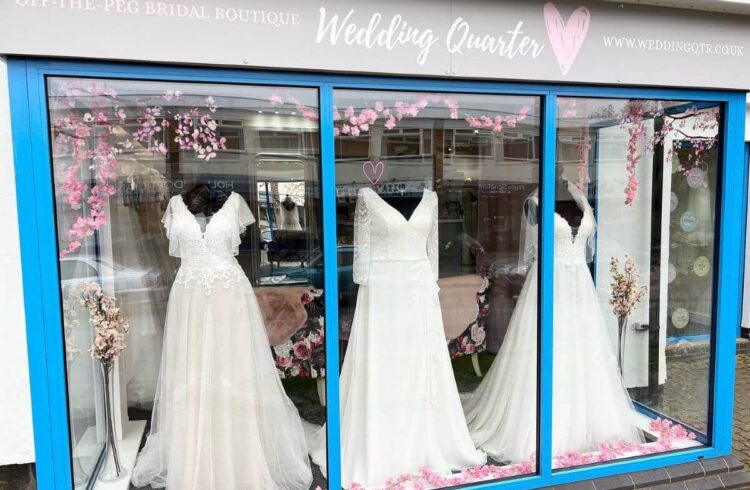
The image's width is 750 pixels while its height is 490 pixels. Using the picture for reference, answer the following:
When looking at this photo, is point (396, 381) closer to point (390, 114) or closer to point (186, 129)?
point (390, 114)

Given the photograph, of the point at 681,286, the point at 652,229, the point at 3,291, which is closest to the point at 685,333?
the point at 681,286

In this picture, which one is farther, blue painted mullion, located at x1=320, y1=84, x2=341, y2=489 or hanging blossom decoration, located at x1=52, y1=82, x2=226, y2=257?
blue painted mullion, located at x1=320, y1=84, x2=341, y2=489

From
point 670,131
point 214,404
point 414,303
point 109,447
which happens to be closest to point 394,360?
point 414,303

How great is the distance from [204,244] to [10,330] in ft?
3.76

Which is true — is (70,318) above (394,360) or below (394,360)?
above

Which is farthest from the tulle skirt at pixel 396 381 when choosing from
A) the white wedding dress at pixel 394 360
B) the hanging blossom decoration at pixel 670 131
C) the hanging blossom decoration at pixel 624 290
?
the hanging blossom decoration at pixel 670 131

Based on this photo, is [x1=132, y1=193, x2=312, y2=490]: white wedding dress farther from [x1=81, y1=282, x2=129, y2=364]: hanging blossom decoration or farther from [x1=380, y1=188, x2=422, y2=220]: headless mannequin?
[x1=380, y1=188, x2=422, y2=220]: headless mannequin

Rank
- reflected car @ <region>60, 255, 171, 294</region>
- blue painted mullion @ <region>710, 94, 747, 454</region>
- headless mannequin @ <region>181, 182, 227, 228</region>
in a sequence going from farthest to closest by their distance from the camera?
1. blue painted mullion @ <region>710, 94, 747, 454</region>
2. headless mannequin @ <region>181, 182, 227, 228</region>
3. reflected car @ <region>60, 255, 171, 294</region>

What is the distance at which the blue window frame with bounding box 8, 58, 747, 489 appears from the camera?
2.01 metres

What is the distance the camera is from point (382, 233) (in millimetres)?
2811

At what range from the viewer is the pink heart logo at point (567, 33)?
97.4 inches

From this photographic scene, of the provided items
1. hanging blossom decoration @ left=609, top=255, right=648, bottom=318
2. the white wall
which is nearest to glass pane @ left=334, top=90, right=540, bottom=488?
hanging blossom decoration @ left=609, top=255, right=648, bottom=318

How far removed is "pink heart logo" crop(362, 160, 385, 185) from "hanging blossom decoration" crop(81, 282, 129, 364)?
1.51m

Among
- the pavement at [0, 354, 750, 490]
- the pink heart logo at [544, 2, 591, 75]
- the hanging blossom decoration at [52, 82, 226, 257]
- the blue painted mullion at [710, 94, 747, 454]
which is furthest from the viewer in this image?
the blue painted mullion at [710, 94, 747, 454]
